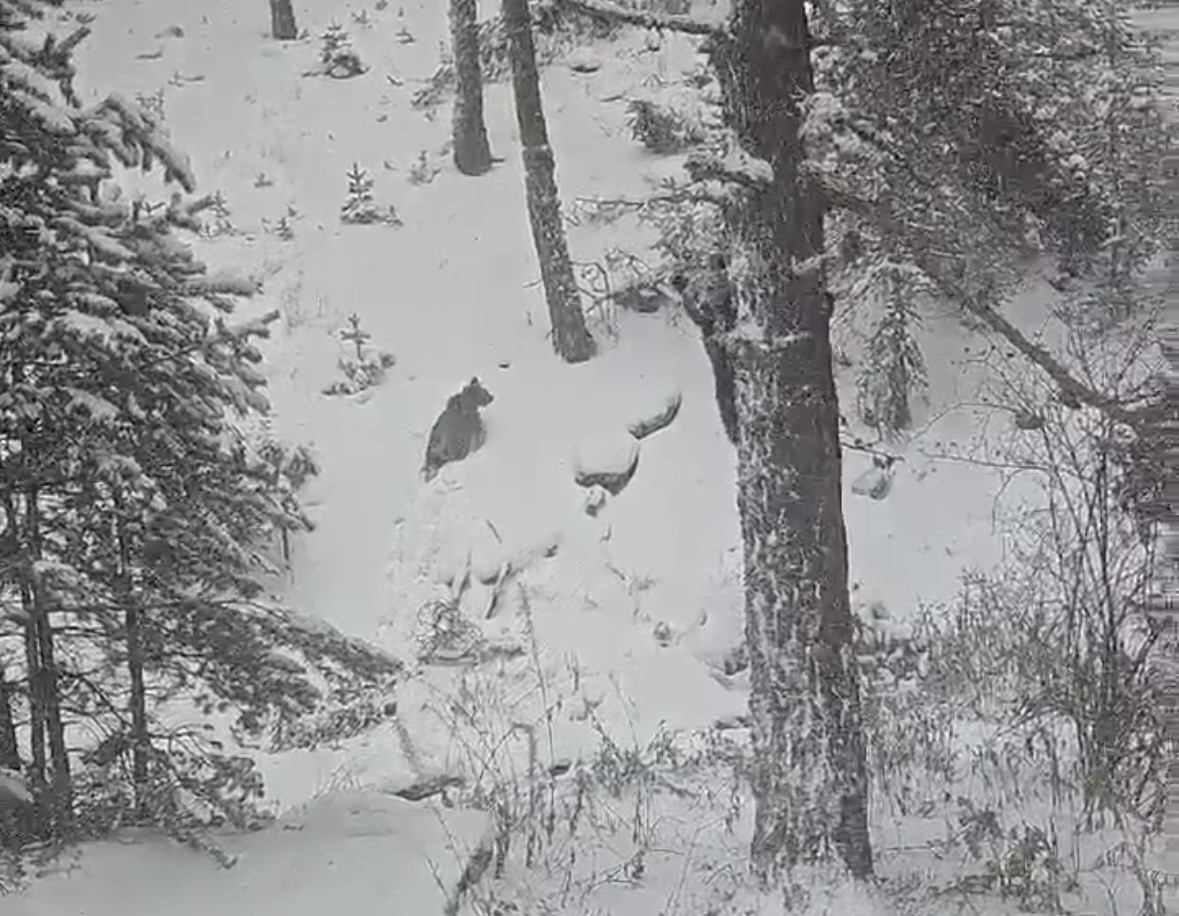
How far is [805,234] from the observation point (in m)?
4.38

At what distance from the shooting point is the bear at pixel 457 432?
1155cm

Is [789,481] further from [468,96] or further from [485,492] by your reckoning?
[468,96]

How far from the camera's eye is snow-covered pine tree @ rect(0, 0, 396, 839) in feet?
15.4

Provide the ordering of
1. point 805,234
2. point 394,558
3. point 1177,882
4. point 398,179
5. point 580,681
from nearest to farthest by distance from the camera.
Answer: point 1177,882 → point 805,234 → point 580,681 → point 394,558 → point 398,179

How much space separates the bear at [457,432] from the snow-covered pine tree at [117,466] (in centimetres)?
632

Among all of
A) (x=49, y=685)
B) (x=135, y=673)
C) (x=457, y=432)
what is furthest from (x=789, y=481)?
(x=457, y=432)

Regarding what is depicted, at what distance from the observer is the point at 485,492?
11.2 meters

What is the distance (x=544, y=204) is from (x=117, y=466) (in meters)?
7.32

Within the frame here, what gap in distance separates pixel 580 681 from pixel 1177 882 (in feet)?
19.3

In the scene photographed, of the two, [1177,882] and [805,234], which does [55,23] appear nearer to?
[805,234]

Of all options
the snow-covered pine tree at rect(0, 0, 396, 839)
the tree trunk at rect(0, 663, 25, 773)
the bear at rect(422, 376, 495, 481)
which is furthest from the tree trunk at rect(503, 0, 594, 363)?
the tree trunk at rect(0, 663, 25, 773)

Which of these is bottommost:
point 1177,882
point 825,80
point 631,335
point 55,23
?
point 1177,882

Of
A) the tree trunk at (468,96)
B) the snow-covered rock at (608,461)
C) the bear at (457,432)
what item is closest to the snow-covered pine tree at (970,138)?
the snow-covered rock at (608,461)

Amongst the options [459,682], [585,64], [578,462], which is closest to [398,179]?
[585,64]
